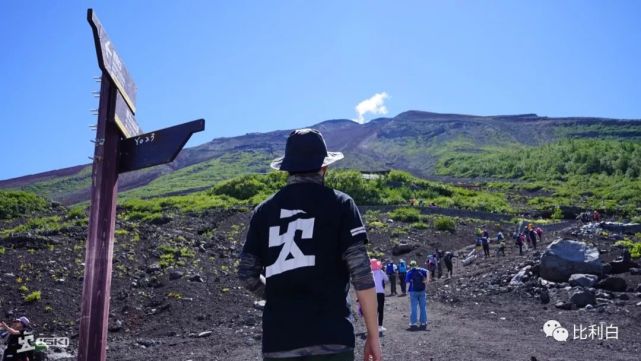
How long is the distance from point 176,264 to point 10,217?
2000 cm

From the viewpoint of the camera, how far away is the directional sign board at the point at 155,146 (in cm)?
435

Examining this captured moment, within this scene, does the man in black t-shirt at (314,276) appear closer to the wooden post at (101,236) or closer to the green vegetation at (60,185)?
the wooden post at (101,236)

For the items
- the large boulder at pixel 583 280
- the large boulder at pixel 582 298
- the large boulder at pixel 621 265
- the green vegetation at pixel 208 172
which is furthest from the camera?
the green vegetation at pixel 208 172

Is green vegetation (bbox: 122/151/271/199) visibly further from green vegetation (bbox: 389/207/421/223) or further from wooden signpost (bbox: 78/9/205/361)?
wooden signpost (bbox: 78/9/205/361)

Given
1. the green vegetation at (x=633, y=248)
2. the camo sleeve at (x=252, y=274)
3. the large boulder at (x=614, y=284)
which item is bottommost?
the large boulder at (x=614, y=284)

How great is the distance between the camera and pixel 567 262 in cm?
1529

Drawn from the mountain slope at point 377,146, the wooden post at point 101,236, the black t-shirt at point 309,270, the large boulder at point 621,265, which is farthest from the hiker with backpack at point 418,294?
the mountain slope at point 377,146

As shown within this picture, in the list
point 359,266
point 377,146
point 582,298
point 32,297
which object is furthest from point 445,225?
point 377,146

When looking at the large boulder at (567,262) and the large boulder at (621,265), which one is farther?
the large boulder at (621,265)

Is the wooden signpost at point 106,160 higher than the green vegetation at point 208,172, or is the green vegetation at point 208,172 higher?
the green vegetation at point 208,172

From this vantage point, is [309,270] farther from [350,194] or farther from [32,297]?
[350,194]

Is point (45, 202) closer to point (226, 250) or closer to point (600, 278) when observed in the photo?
point (226, 250)

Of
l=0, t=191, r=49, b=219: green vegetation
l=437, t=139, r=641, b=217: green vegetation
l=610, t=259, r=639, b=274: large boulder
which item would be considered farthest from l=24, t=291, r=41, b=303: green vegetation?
l=437, t=139, r=641, b=217: green vegetation

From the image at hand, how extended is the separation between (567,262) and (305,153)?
13.9m
